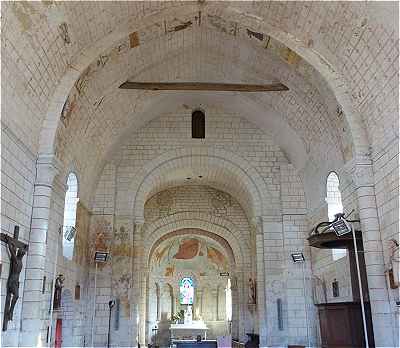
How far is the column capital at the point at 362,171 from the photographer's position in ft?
35.9

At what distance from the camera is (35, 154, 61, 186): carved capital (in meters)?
10.6

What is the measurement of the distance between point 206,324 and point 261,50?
2116 cm

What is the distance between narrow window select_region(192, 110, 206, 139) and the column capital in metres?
7.14

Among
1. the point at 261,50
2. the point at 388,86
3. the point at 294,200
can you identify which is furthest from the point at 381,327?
the point at 261,50

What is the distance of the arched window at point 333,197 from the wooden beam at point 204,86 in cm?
317

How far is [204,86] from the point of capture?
1493 cm

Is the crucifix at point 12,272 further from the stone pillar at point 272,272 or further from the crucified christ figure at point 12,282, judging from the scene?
the stone pillar at point 272,272

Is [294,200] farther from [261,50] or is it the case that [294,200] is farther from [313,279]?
[261,50]

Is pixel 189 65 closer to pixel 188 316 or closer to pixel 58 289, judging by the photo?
pixel 58 289

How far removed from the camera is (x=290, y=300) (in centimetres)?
1533

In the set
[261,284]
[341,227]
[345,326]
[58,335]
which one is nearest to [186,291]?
[261,284]

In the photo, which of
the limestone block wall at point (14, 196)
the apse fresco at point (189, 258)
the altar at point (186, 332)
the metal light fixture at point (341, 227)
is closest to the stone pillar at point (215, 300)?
the apse fresco at point (189, 258)

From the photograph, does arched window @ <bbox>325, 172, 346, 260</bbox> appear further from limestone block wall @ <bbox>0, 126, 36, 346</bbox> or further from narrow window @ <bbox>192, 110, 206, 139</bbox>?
limestone block wall @ <bbox>0, 126, 36, 346</bbox>

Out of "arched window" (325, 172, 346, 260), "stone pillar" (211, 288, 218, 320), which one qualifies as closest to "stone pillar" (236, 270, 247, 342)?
"arched window" (325, 172, 346, 260)
